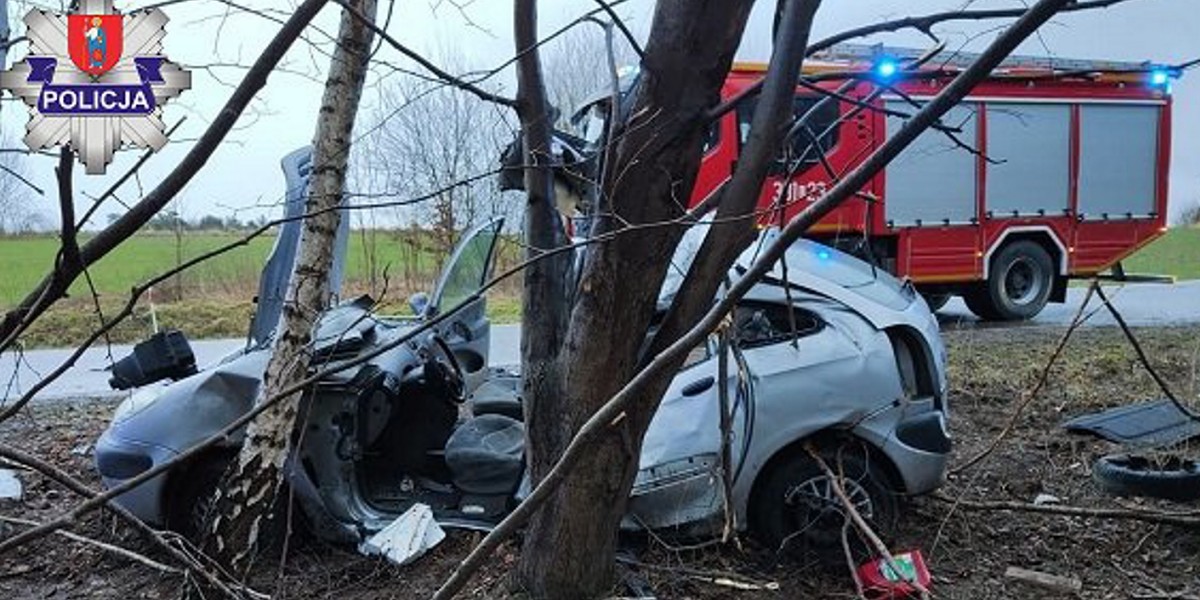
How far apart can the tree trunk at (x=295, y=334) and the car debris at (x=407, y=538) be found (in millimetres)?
603

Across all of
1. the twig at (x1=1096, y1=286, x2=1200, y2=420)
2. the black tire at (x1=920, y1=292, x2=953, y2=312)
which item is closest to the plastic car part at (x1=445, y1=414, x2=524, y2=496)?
the twig at (x1=1096, y1=286, x2=1200, y2=420)

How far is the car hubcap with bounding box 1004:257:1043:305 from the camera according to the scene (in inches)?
508

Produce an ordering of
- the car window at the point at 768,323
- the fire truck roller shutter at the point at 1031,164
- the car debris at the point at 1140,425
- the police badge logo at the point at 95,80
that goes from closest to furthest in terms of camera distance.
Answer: the police badge logo at the point at 95,80 → the car window at the point at 768,323 → the car debris at the point at 1140,425 → the fire truck roller shutter at the point at 1031,164

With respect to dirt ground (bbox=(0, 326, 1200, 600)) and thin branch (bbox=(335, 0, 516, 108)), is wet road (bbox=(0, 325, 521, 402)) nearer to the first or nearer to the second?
dirt ground (bbox=(0, 326, 1200, 600))

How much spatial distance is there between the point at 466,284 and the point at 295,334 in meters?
1.32

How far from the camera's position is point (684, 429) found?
14.1ft

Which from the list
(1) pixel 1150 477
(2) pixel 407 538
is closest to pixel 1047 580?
(1) pixel 1150 477

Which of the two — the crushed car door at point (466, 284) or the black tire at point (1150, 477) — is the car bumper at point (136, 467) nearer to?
the crushed car door at point (466, 284)

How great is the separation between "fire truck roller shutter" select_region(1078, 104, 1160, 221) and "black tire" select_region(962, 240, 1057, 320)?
2.80ft

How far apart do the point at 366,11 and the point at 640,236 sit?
4.50ft

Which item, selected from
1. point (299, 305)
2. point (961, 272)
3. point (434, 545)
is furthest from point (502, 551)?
point (961, 272)

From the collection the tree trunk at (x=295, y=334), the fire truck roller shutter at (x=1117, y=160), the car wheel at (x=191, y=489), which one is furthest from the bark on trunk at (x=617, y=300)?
the fire truck roller shutter at (x=1117, y=160)

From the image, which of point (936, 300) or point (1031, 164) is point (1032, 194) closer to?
point (1031, 164)

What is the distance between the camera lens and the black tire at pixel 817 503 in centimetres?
424
